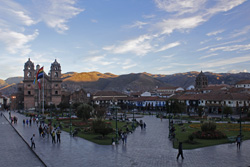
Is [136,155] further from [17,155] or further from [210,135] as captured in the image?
[210,135]

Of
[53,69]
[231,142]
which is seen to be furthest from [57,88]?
[231,142]

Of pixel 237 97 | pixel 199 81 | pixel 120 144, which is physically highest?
pixel 199 81

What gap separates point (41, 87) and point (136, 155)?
7417cm

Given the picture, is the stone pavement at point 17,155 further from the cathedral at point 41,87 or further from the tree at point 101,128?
the cathedral at point 41,87

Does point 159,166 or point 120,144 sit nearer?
point 159,166

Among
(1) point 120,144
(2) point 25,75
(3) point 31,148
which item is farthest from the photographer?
(2) point 25,75

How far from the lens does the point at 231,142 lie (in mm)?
24375

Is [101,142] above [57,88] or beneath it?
beneath

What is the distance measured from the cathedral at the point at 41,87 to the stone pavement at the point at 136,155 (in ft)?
216

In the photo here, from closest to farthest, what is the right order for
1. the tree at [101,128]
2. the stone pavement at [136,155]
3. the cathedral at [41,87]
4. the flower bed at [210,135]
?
the stone pavement at [136,155] < the flower bed at [210,135] < the tree at [101,128] < the cathedral at [41,87]

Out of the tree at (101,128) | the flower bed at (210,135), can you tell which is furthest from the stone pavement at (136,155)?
the flower bed at (210,135)

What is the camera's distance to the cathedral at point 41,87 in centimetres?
8725

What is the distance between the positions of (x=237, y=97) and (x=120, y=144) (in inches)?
1973

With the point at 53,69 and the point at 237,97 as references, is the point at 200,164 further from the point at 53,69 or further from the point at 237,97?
the point at 53,69
